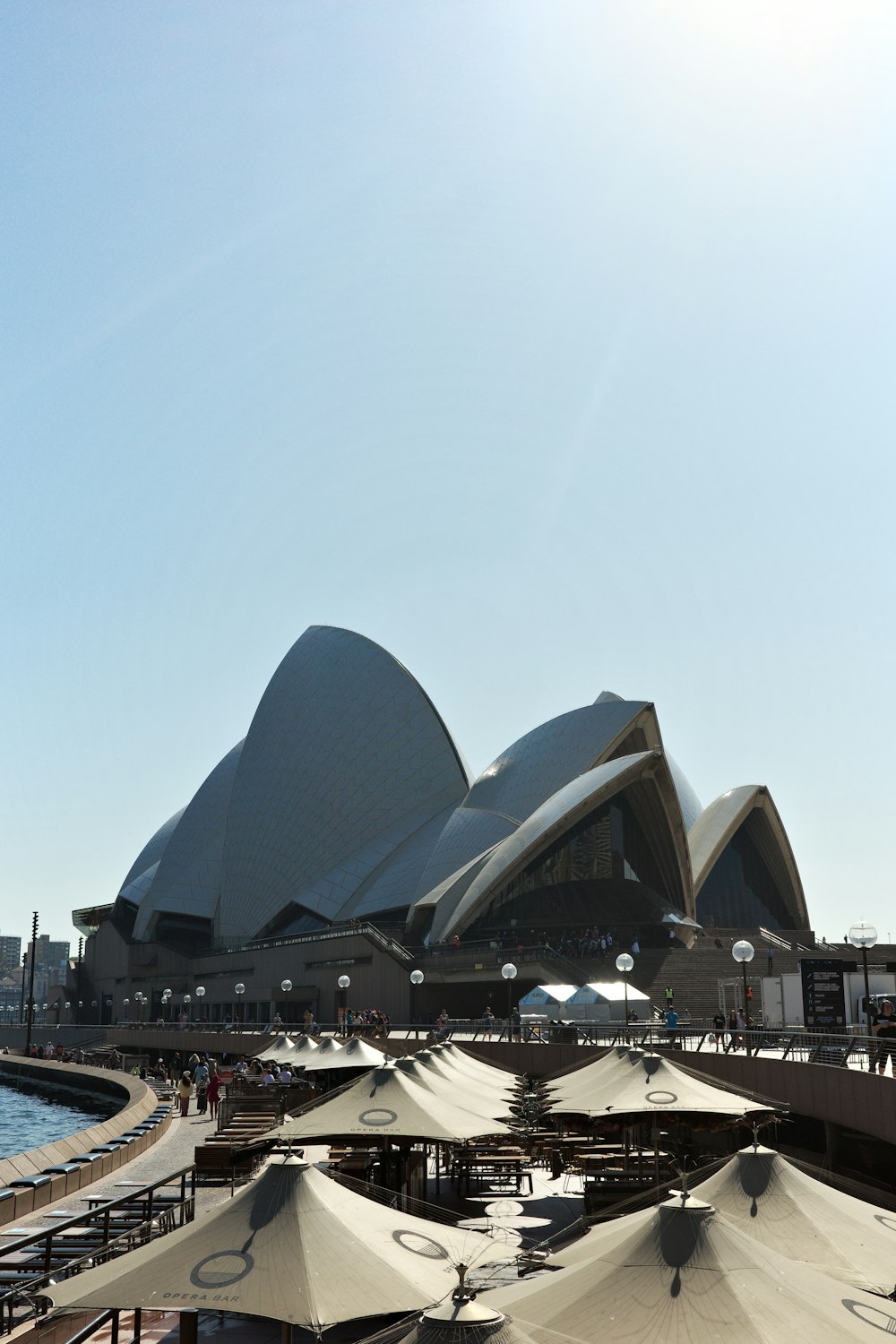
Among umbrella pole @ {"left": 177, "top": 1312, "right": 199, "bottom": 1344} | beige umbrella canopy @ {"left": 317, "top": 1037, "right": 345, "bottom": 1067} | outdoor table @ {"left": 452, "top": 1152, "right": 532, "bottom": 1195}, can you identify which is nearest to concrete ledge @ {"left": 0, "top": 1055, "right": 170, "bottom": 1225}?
beige umbrella canopy @ {"left": 317, "top": 1037, "right": 345, "bottom": 1067}

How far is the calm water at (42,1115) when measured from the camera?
3138 centimetres

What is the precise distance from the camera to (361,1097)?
38.8ft

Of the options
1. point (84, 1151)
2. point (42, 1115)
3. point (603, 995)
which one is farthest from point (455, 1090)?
point (42, 1115)

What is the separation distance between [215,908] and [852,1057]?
5266 centimetres

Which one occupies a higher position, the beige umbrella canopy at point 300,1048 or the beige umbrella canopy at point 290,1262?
the beige umbrella canopy at point 290,1262

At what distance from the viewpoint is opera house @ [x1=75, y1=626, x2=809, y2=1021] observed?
4556 centimetres

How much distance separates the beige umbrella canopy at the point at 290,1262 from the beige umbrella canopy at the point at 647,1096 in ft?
17.8

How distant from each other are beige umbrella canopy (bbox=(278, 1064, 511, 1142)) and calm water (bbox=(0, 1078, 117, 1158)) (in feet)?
62.4

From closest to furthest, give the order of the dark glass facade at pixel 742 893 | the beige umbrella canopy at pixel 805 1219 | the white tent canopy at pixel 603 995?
1. the beige umbrella canopy at pixel 805 1219
2. the white tent canopy at pixel 603 995
3. the dark glass facade at pixel 742 893

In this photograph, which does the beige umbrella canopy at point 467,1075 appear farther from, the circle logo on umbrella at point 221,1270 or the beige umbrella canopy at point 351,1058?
the circle logo on umbrella at point 221,1270

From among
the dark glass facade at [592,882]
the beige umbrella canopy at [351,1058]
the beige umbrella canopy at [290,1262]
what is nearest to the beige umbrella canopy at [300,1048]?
the beige umbrella canopy at [351,1058]

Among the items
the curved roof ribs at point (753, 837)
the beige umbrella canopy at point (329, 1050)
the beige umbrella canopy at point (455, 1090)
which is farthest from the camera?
the curved roof ribs at point (753, 837)

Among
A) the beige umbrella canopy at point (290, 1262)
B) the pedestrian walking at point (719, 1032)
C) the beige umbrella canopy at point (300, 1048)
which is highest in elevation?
the beige umbrella canopy at point (290, 1262)

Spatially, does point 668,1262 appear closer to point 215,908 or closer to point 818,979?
point 818,979
